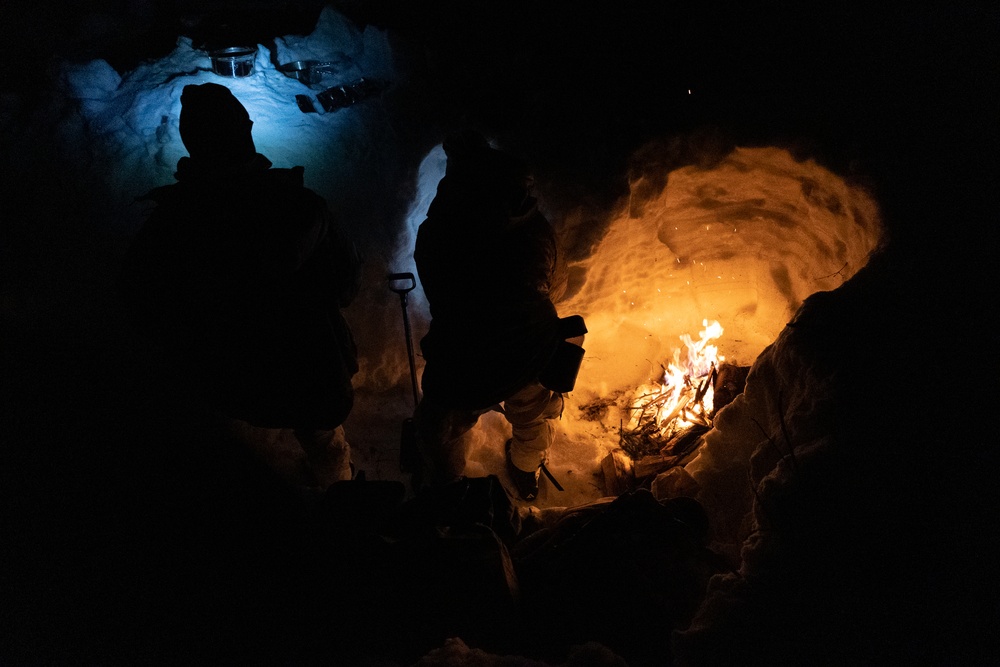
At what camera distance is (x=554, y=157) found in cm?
390

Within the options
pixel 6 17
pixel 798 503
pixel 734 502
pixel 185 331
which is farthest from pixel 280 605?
pixel 6 17

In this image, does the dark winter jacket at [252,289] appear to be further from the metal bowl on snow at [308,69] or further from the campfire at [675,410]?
the campfire at [675,410]

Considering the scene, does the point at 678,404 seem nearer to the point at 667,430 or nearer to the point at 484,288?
the point at 667,430

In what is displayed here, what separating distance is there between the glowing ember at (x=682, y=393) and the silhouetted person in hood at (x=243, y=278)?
3.06 m

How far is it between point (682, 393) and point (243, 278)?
4112mm

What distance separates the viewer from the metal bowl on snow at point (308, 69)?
4457 mm

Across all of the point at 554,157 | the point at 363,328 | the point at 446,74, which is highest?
the point at 446,74

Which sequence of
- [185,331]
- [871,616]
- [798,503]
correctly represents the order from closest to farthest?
[871,616], [798,503], [185,331]

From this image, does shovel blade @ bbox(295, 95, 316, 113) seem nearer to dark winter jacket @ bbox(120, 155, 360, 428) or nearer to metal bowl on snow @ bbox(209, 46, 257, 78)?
metal bowl on snow @ bbox(209, 46, 257, 78)

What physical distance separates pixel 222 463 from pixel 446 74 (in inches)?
130

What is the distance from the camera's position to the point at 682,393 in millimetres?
5223

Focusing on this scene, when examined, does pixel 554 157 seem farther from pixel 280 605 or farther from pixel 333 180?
pixel 280 605

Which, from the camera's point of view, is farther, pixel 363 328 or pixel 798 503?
pixel 363 328

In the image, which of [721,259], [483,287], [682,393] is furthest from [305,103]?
[682,393]
